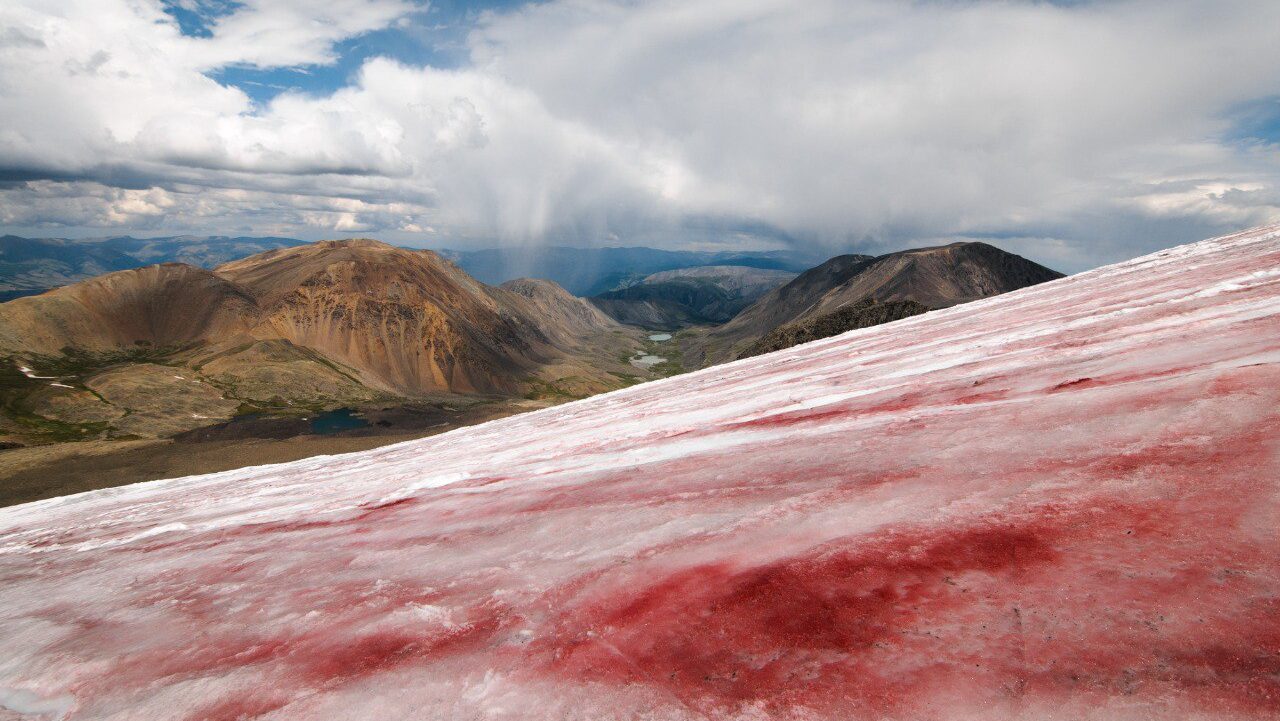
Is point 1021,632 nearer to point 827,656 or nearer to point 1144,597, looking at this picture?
point 1144,597

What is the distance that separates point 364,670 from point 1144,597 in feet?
18.5

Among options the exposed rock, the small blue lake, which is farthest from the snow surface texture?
the small blue lake

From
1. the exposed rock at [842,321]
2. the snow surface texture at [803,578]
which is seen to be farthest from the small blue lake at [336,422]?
the snow surface texture at [803,578]

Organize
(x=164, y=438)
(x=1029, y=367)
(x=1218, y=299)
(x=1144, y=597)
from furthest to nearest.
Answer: (x=164, y=438)
(x=1218, y=299)
(x=1029, y=367)
(x=1144, y=597)

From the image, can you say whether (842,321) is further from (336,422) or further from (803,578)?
(803,578)

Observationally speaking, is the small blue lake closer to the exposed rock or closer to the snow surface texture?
the exposed rock

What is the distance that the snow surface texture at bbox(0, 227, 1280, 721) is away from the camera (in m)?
3.52

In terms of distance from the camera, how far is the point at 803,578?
Answer: 15.5 feet

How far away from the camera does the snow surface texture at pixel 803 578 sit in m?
3.52

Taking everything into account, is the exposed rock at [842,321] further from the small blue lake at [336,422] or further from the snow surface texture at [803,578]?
the snow surface texture at [803,578]

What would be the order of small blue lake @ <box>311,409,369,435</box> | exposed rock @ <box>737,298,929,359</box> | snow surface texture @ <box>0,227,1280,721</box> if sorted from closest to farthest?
snow surface texture @ <box>0,227,1280,721</box>, exposed rock @ <box>737,298,929,359</box>, small blue lake @ <box>311,409,369,435</box>

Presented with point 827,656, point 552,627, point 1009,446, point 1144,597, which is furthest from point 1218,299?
point 552,627

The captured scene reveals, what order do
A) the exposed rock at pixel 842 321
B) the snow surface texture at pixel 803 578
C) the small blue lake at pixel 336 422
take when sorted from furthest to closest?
the small blue lake at pixel 336 422, the exposed rock at pixel 842 321, the snow surface texture at pixel 803 578

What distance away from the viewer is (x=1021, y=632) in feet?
12.0
